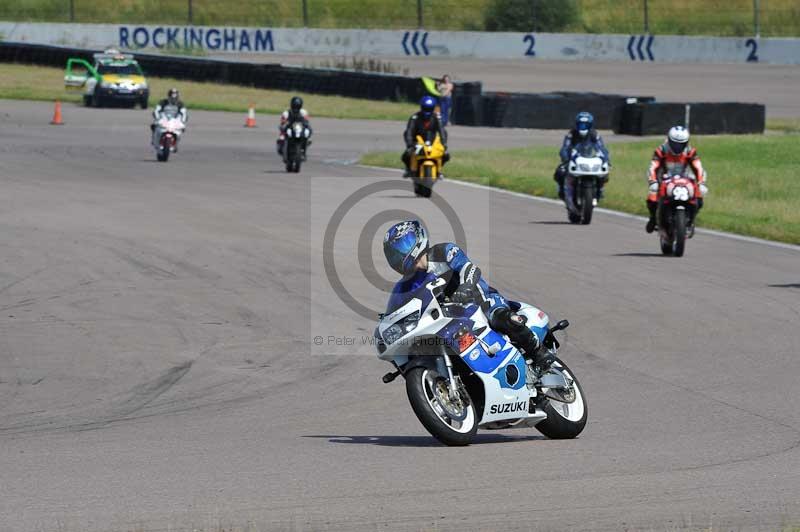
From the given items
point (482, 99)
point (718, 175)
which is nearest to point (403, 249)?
point (718, 175)

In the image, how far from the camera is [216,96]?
4850cm

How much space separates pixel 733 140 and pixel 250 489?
30189 mm

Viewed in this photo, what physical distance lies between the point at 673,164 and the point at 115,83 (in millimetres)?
31173

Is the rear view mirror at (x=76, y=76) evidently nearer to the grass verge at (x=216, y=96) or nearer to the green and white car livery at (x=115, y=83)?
the grass verge at (x=216, y=96)

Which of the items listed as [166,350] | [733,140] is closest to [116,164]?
[733,140]

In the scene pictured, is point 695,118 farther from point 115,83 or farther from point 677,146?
point 677,146

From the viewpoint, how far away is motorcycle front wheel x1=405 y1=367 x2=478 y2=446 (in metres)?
8.06

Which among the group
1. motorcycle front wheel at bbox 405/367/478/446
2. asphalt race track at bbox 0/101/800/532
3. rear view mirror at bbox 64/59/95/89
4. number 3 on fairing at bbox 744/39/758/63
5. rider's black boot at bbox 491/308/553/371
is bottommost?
asphalt race track at bbox 0/101/800/532

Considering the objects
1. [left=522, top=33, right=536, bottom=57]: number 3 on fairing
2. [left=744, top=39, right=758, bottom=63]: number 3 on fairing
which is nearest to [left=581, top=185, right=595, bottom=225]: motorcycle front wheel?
[left=744, top=39, right=758, bottom=63]: number 3 on fairing

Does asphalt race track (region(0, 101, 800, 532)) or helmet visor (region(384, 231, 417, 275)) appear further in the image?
helmet visor (region(384, 231, 417, 275))

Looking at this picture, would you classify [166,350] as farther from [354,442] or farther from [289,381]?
[354,442]

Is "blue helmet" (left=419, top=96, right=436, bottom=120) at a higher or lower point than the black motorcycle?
higher

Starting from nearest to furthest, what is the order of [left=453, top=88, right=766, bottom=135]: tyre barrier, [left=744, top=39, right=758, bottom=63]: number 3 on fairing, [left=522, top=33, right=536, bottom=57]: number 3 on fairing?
[left=453, top=88, right=766, bottom=135]: tyre barrier → [left=744, top=39, right=758, bottom=63]: number 3 on fairing → [left=522, top=33, right=536, bottom=57]: number 3 on fairing

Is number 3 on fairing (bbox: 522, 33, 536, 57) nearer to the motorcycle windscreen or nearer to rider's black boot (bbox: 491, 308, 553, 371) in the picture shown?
rider's black boot (bbox: 491, 308, 553, 371)
